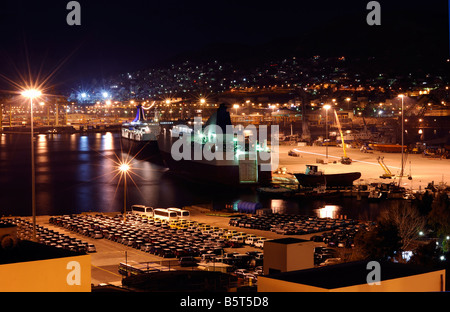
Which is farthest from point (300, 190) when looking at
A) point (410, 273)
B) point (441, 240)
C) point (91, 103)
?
point (91, 103)

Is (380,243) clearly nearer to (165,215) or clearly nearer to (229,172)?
(165,215)

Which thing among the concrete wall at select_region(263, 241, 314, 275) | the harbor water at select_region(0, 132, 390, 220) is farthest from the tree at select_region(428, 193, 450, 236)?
the concrete wall at select_region(263, 241, 314, 275)

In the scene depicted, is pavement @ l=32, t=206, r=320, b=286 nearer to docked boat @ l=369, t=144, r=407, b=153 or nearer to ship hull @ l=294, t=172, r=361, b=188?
ship hull @ l=294, t=172, r=361, b=188

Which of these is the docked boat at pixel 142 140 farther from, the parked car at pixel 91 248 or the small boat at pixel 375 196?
the parked car at pixel 91 248

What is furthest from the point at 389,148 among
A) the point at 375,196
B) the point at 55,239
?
the point at 55,239
